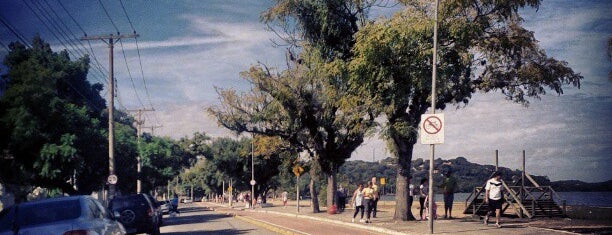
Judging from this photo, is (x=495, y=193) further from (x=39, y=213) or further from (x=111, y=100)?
(x=111, y=100)

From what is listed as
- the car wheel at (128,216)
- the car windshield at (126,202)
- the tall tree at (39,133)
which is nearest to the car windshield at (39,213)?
the car wheel at (128,216)

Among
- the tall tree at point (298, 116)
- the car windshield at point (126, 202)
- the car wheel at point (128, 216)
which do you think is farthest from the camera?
the tall tree at point (298, 116)

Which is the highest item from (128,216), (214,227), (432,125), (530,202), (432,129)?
(432,125)

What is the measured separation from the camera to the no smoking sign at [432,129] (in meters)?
17.1

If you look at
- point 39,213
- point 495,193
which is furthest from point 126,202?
point 495,193

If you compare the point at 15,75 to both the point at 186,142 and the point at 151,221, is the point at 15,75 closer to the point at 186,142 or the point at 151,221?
the point at 151,221

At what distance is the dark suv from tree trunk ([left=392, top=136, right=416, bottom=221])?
31.1ft

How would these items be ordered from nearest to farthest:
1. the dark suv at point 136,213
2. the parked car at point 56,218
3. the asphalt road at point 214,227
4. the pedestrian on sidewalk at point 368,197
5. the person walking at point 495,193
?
the parked car at point 56,218, the person walking at point 495,193, the dark suv at point 136,213, the asphalt road at point 214,227, the pedestrian on sidewalk at point 368,197

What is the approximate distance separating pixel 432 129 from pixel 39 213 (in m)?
11.3

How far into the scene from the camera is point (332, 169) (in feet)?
116

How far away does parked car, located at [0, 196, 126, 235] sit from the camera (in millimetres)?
8613

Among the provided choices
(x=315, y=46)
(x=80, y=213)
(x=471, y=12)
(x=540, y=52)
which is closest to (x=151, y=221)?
(x=315, y=46)

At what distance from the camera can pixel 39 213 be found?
31.2 feet

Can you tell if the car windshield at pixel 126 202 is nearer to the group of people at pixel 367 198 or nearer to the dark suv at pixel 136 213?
the dark suv at pixel 136 213
